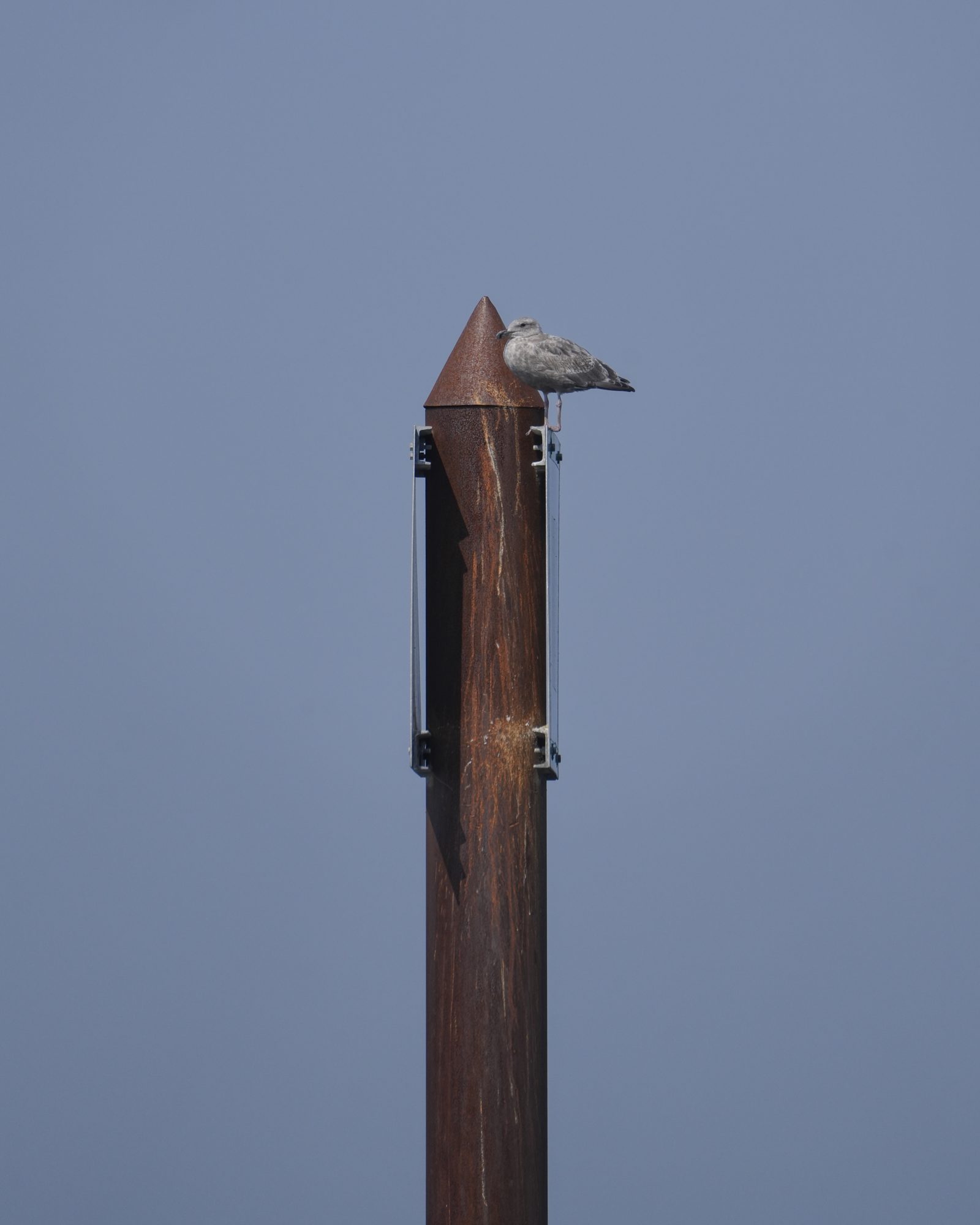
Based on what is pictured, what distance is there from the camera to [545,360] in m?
6.86

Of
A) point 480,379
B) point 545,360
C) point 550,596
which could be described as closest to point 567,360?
point 545,360

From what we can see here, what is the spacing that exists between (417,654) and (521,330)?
49.7 inches

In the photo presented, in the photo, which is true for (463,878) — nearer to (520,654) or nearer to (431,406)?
Answer: (520,654)

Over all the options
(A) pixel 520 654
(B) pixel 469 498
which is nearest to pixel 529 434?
(B) pixel 469 498

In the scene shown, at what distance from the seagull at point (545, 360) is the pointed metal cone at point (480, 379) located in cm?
3

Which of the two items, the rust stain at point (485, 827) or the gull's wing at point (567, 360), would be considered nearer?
the rust stain at point (485, 827)

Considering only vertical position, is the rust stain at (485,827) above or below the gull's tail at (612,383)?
below

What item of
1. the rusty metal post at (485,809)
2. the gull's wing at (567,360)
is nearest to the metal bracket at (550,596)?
the rusty metal post at (485,809)

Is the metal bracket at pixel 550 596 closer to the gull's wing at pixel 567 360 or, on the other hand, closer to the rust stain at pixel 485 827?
the rust stain at pixel 485 827

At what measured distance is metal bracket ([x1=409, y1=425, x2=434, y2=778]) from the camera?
674cm

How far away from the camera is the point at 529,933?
6.79m

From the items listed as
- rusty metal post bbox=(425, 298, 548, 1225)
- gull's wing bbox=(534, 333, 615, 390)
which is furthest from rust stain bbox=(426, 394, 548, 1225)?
gull's wing bbox=(534, 333, 615, 390)

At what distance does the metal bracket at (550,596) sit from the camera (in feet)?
22.3

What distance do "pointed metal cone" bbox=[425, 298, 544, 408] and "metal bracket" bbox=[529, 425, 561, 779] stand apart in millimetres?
139
